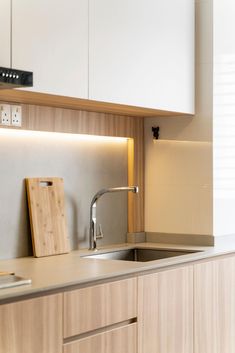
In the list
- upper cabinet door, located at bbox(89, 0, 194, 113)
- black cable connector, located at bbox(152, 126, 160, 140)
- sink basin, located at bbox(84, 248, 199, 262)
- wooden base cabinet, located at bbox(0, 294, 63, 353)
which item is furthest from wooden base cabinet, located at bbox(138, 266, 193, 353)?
black cable connector, located at bbox(152, 126, 160, 140)

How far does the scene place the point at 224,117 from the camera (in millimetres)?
3799

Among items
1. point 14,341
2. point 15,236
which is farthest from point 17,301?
point 15,236

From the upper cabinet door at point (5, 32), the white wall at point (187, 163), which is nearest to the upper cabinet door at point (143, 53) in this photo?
the white wall at point (187, 163)

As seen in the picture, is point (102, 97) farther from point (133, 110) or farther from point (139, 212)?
point (139, 212)

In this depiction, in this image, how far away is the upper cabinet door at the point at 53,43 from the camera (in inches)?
104

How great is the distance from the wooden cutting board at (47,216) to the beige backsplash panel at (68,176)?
4 cm

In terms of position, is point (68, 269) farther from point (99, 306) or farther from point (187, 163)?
point (187, 163)

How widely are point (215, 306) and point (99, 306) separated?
3.44 ft

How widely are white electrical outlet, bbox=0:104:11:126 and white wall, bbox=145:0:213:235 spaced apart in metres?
1.18

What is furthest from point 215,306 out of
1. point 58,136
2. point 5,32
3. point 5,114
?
point 5,32

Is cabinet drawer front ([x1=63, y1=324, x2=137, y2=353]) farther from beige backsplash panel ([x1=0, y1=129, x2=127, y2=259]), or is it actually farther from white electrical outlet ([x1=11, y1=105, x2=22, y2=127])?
white electrical outlet ([x1=11, y1=105, x2=22, y2=127])

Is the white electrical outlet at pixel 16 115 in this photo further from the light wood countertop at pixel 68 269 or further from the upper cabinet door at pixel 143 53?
the light wood countertop at pixel 68 269

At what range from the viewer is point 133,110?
11.6 ft

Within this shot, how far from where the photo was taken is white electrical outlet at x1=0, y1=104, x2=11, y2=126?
297 centimetres
